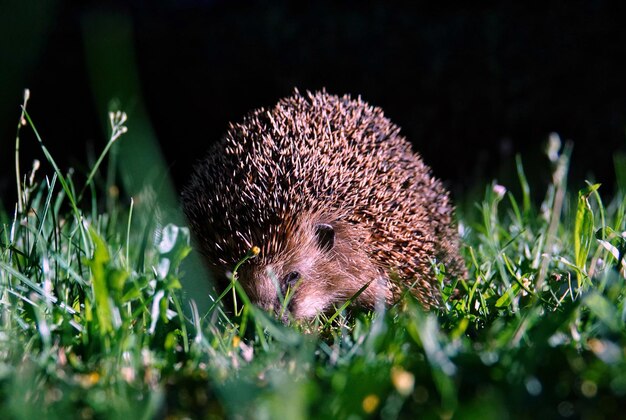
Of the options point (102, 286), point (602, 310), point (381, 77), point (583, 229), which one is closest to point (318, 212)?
point (583, 229)

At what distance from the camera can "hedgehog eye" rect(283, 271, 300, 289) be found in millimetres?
2848

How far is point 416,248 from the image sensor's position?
297 cm

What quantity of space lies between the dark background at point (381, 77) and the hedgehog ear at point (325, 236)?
252 centimetres

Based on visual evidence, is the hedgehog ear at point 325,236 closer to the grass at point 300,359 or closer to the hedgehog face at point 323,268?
the hedgehog face at point 323,268

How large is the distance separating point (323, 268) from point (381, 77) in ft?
8.94

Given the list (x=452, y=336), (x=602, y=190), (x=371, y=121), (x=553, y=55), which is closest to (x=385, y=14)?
(x=553, y=55)

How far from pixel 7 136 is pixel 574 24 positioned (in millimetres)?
4601

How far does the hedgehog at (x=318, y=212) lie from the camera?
2689mm

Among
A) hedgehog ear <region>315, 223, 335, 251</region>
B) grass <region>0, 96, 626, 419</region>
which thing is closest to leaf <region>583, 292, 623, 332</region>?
grass <region>0, 96, 626, 419</region>

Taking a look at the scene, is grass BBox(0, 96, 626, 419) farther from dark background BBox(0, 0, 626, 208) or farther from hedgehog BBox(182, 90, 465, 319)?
dark background BBox(0, 0, 626, 208)

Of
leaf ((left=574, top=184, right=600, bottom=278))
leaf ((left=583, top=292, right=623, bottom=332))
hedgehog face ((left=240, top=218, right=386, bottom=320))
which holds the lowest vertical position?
hedgehog face ((left=240, top=218, right=386, bottom=320))

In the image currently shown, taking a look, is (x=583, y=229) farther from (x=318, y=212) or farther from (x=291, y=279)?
(x=291, y=279)

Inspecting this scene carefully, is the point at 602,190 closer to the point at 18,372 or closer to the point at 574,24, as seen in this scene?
the point at 574,24

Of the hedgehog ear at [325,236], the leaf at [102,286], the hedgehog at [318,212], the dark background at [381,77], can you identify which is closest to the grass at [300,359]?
the leaf at [102,286]
